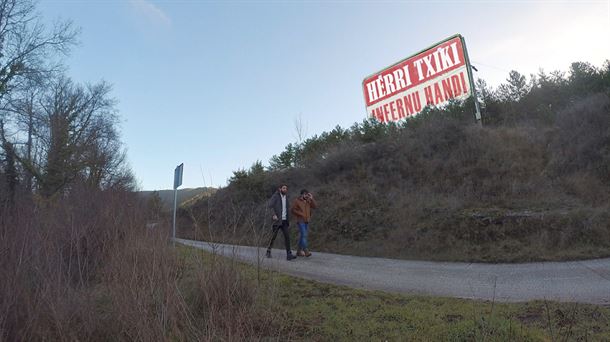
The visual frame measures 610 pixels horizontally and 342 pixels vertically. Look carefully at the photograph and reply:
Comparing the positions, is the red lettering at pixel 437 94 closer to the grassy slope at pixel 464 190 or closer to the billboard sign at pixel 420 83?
the billboard sign at pixel 420 83

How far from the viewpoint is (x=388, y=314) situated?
484 centimetres

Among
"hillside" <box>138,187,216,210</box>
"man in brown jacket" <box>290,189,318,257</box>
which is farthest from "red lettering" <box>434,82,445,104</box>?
"man in brown jacket" <box>290,189,318,257</box>

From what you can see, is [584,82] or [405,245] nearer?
[405,245]

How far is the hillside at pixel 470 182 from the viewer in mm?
9844

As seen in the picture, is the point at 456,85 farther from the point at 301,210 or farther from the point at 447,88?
the point at 301,210

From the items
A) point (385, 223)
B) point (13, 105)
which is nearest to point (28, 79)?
point (13, 105)

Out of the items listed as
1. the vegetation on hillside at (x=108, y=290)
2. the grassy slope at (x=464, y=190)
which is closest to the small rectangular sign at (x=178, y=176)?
the grassy slope at (x=464, y=190)

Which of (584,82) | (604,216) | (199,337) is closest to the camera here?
(199,337)

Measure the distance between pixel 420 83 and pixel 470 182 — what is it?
8.48 meters

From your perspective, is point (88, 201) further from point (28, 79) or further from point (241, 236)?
point (28, 79)

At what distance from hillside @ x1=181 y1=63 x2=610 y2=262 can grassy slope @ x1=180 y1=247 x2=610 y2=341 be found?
0.98m

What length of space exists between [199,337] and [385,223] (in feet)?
34.0

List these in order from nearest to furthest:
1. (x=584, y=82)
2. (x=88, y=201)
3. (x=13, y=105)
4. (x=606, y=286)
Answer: (x=606, y=286) < (x=88, y=201) < (x=584, y=82) < (x=13, y=105)

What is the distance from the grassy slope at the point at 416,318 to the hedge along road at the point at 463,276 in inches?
20.2
